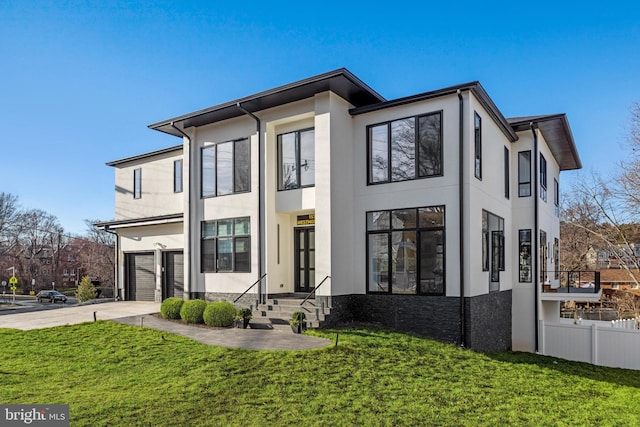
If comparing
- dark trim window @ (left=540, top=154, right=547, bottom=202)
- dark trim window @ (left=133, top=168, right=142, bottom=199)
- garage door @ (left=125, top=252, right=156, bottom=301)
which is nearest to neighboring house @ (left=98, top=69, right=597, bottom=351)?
dark trim window @ (left=540, top=154, right=547, bottom=202)

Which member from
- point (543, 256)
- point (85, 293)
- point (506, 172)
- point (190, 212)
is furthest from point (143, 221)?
point (543, 256)

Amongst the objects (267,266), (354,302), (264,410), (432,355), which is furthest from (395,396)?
(267,266)

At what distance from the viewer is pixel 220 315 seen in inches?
443

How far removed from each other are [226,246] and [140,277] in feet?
22.0

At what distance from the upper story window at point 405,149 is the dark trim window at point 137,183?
36.6 ft

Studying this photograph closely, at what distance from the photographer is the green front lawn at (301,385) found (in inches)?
228

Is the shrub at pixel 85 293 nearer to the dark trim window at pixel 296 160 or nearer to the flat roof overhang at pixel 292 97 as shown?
the flat roof overhang at pixel 292 97

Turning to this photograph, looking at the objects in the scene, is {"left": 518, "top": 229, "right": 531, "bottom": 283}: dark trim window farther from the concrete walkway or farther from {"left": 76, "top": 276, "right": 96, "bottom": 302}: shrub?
{"left": 76, "top": 276, "right": 96, "bottom": 302}: shrub

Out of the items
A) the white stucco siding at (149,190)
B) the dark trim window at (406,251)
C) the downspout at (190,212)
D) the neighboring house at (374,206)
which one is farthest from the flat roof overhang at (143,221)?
the dark trim window at (406,251)

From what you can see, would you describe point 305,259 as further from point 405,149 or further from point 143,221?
point 143,221

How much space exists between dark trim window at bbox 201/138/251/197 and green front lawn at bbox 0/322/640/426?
17.3ft

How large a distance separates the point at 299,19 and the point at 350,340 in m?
9.59

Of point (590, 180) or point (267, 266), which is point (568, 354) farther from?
point (590, 180)

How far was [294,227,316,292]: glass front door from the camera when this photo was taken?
1305cm
